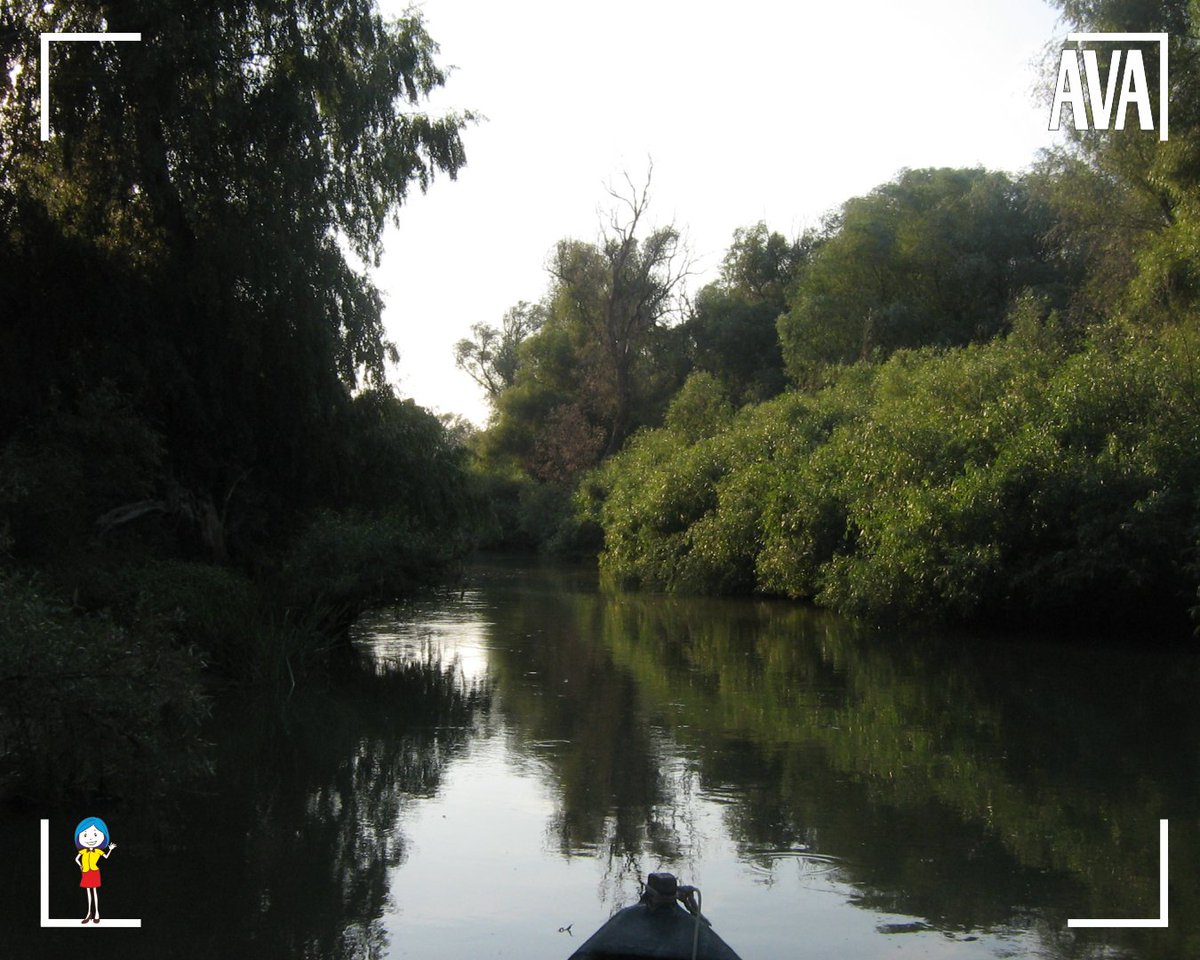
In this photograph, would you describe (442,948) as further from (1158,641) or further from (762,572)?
(762,572)

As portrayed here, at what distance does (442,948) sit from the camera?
250 inches

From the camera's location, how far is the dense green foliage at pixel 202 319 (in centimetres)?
1316

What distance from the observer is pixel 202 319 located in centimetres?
1470

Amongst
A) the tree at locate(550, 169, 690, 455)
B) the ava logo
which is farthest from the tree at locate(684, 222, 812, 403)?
the ava logo

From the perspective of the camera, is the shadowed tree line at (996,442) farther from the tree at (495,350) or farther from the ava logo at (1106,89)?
the tree at (495,350)

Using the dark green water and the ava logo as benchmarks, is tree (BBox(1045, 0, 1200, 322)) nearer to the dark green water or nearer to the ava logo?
the ava logo

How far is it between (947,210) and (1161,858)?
36.5 meters

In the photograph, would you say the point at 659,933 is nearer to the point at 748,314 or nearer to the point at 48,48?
the point at 48,48

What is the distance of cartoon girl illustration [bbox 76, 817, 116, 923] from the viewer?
658 centimetres

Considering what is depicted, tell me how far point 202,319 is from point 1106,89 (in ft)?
44.8

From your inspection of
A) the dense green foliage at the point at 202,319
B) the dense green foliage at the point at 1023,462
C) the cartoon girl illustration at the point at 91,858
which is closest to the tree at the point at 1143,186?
the dense green foliage at the point at 1023,462

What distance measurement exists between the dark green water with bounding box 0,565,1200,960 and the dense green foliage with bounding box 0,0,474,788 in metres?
1.62

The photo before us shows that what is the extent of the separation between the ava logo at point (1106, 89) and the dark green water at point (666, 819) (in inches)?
320

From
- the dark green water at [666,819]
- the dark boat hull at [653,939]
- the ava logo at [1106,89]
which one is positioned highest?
the ava logo at [1106,89]
